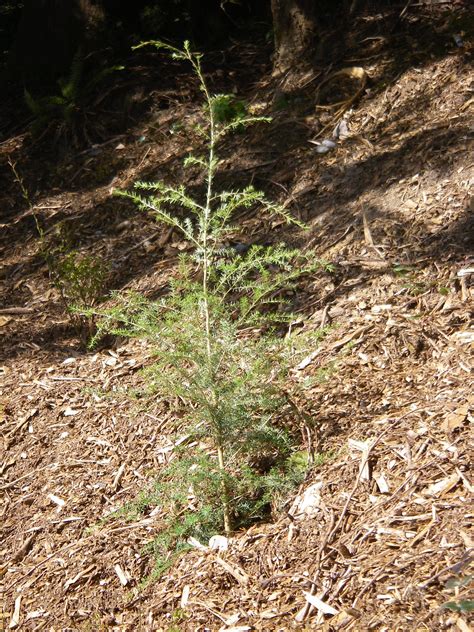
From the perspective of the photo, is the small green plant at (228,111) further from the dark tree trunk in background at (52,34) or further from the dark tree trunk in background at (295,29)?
the dark tree trunk in background at (52,34)

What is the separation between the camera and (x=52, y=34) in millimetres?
8523

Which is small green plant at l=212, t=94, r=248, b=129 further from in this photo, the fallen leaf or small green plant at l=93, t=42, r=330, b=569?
the fallen leaf

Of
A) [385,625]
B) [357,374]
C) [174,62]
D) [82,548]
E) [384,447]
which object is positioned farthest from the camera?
[174,62]

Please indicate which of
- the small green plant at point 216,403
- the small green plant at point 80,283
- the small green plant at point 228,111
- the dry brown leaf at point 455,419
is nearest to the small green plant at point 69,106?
the small green plant at point 228,111

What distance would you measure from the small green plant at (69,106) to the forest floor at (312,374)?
36 centimetres

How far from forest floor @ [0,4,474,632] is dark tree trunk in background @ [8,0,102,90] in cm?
137

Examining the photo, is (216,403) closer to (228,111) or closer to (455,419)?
(455,419)

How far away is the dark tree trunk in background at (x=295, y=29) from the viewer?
7.12 metres

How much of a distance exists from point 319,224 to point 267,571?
9.25 feet

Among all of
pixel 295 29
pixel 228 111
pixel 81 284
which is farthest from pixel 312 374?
pixel 295 29

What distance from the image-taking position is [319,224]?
546cm

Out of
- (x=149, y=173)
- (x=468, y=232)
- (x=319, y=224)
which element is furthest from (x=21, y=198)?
(x=468, y=232)

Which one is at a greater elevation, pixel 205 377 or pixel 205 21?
pixel 205 21

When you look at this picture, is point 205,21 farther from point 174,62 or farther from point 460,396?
point 460,396
